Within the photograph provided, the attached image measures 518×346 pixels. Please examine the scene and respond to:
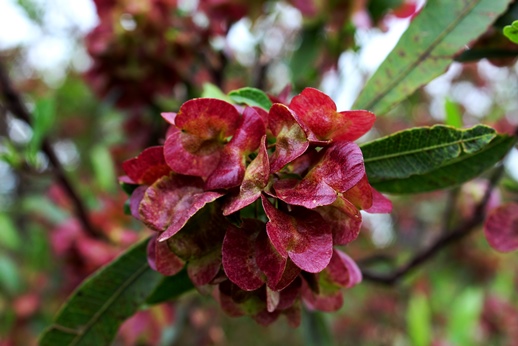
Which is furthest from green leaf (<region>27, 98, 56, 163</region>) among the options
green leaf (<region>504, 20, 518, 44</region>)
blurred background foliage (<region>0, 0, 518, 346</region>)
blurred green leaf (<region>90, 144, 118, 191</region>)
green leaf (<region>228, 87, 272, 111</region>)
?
green leaf (<region>504, 20, 518, 44</region>)

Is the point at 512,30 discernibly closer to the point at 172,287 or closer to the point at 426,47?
the point at 426,47

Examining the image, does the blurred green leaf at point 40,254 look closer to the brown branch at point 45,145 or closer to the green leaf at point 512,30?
the brown branch at point 45,145

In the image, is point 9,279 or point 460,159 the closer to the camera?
point 460,159

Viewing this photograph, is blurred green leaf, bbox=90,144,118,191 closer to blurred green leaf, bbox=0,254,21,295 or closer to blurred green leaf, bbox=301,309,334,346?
blurred green leaf, bbox=0,254,21,295

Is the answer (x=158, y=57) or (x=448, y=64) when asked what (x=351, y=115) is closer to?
(x=448, y=64)

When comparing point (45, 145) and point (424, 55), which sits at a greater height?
point (424, 55)

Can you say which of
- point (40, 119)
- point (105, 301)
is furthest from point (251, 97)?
point (40, 119)

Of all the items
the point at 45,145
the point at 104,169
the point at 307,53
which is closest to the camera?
the point at 45,145

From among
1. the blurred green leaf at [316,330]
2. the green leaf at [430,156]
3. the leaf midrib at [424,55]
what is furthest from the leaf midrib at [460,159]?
the blurred green leaf at [316,330]
